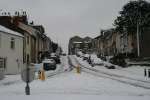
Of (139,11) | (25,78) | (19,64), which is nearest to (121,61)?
(139,11)

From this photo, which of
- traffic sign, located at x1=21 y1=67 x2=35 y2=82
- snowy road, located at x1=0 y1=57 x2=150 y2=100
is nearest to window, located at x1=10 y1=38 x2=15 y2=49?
snowy road, located at x1=0 y1=57 x2=150 y2=100

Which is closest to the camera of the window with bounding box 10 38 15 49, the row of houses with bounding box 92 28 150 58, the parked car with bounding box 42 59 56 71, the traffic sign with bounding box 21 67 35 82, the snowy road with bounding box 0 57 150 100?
the snowy road with bounding box 0 57 150 100

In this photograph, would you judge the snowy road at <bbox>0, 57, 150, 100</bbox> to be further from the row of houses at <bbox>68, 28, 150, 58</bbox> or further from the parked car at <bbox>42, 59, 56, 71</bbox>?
the row of houses at <bbox>68, 28, 150, 58</bbox>

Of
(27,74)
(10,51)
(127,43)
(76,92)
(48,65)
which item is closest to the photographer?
(27,74)

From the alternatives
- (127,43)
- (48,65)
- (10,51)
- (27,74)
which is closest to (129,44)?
(127,43)

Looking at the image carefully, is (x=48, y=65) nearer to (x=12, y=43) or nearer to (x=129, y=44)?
(x=12, y=43)

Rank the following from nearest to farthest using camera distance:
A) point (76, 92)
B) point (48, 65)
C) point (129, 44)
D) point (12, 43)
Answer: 1. point (76, 92)
2. point (12, 43)
3. point (48, 65)
4. point (129, 44)

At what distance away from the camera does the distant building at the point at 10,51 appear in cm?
4147

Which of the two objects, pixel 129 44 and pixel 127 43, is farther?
pixel 127 43

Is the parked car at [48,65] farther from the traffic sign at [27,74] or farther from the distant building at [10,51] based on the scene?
the traffic sign at [27,74]

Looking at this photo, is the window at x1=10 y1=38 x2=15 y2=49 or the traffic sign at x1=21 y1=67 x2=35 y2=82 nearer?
the traffic sign at x1=21 y1=67 x2=35 y2=82

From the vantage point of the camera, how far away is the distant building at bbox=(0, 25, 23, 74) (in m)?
41.5

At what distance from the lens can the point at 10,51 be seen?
4416cm

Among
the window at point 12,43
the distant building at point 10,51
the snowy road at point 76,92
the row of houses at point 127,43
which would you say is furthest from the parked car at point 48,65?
the snowy road at point 76,92
